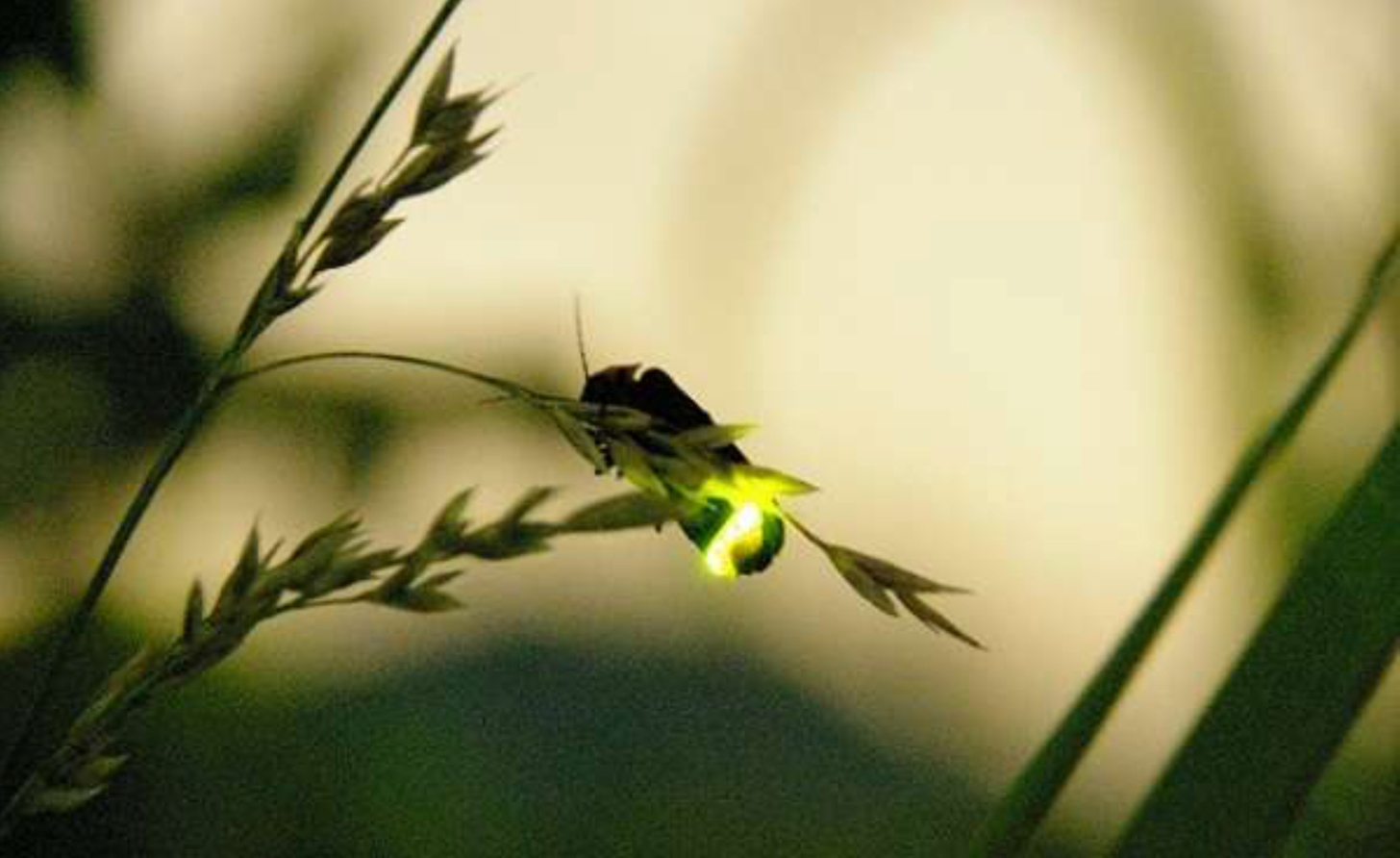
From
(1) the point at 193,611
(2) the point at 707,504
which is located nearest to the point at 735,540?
(2) the point at 707,504

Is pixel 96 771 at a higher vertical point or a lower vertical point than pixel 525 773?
higher

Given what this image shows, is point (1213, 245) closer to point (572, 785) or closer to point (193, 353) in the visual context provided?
point (193, 353)

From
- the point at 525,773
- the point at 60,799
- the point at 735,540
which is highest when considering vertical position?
the point at 735,540

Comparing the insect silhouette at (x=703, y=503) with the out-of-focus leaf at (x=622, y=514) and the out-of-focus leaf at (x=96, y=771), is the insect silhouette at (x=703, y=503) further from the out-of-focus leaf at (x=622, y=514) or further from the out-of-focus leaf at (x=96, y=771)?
the out-of-focus leaf at (x=96, y=771)

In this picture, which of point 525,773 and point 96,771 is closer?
point 96,771

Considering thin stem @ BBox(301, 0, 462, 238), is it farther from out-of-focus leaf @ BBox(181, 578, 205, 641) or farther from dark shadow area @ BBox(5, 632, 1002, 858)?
dark shadow area @ BBox(5, 632, 1002, 858)

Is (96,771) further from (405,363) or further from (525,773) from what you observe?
(525,773)

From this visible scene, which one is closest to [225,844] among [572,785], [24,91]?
[572,785]
